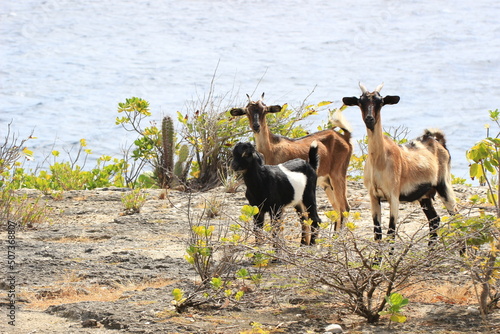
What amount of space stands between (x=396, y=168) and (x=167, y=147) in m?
5.60

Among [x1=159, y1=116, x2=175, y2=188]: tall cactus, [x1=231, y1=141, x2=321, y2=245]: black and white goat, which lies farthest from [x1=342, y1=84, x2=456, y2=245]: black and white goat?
[x1=159, y1=116, x2=175, y2=188]: tall cactus

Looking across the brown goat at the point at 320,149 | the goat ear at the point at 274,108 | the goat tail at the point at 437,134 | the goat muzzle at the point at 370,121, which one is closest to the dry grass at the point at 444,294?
the goat muzzle at the point at 370,121

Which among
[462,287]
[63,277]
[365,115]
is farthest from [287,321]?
[365,115]

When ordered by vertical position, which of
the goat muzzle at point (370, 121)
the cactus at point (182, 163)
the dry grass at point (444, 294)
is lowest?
the dry grass at point (444, 294)

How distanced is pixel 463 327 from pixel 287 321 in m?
1.16

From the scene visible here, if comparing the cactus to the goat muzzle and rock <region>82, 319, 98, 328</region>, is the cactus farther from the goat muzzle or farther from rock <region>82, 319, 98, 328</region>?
rock <region>82, 319, 98, 328</region>

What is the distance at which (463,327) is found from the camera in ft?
18.6

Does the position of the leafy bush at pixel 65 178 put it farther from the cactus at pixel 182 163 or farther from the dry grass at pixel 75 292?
the dry grass at pixel 75 292

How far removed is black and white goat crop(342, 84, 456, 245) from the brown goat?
56.1 inches

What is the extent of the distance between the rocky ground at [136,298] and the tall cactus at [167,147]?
10.5 ft

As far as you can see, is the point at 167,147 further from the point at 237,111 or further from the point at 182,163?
the point at 237,111

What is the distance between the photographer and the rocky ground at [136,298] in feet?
18.7

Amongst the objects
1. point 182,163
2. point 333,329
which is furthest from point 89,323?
point 182,163

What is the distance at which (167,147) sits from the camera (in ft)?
42.8
